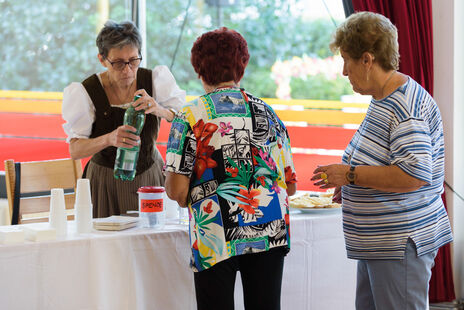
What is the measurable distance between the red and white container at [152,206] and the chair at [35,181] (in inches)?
37.9

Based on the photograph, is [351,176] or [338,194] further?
[338,194]

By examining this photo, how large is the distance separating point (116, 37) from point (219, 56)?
818mm

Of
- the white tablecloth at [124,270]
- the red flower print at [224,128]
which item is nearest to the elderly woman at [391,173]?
the red flower print at [224,128]

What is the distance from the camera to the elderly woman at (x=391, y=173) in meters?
1.75

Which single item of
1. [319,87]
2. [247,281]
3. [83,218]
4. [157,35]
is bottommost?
[247,281]

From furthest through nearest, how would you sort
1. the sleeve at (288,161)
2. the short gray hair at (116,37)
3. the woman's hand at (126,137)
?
the short gray hair at (116,37)
the woman's hand at (126,137)
the sleeve at (288,161)

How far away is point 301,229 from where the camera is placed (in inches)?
97.3

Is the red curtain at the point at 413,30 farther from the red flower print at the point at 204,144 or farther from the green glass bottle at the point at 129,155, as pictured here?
the red flower print at the point at 204,144

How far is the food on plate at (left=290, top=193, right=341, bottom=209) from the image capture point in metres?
2.59

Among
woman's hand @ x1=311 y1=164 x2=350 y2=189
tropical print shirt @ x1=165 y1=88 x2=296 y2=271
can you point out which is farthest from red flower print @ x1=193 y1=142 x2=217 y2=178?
woman's hand @ x1=311 y1=164 x2=350 y2=189

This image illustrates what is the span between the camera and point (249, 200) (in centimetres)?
179

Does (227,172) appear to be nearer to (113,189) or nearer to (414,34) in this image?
(113,189)

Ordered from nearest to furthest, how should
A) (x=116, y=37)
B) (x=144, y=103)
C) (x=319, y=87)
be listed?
(x=144, y=103), (x=116, y=37), (x=319, y=87)

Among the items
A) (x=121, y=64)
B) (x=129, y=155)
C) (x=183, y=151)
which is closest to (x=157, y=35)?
(x=121, y=64)
